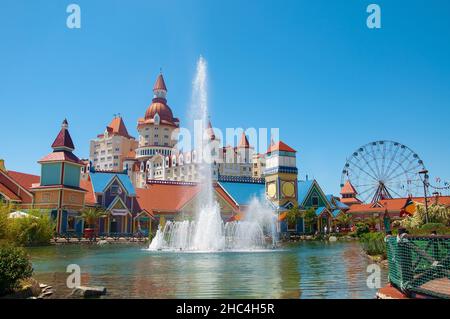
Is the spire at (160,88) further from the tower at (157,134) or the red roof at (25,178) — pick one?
the red roof at (25,178)

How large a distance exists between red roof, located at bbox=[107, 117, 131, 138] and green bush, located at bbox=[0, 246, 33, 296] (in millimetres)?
120639

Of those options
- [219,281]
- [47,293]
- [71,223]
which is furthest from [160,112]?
[47,293]

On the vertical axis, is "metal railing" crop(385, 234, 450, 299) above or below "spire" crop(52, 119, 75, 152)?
below

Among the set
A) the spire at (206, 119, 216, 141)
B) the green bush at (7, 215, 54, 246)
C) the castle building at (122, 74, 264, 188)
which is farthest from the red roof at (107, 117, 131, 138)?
the green bush at (7, 215, 54, 246)

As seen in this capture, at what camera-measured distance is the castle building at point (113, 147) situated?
129500 mm

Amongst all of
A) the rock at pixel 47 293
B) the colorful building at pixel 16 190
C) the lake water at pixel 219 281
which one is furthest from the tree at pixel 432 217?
the colorful building at pixel 16 190

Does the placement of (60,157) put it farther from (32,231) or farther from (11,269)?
(11,269)

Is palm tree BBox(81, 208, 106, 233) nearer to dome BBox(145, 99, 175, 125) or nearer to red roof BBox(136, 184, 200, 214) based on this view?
red roof BBox(136, 184, 200, 214)

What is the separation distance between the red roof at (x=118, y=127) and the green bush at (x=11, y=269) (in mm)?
120639

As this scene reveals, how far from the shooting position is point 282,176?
70.0 metres

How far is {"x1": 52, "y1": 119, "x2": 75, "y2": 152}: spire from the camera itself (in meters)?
56.7

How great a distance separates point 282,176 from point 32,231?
40.0 m
